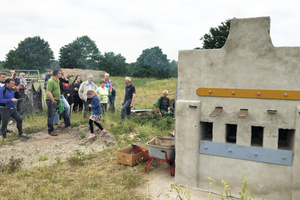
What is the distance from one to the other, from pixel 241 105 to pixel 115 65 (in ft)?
173

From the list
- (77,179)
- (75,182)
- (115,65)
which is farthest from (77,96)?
(115,65)

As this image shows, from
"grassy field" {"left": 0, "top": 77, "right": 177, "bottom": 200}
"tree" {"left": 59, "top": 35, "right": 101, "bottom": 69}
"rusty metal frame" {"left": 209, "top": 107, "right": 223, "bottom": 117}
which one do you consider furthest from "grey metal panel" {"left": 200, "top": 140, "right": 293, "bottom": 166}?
"tree" {"left": 59, "top": 35, "right": 101, "bottom": 69}

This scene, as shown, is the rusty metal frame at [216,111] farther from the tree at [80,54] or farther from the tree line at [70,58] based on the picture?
the tree at [80,54]

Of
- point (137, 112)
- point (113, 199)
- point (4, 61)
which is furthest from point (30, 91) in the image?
point (4, 61)

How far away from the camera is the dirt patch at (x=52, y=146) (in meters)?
6.02

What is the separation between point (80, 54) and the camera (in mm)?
64750

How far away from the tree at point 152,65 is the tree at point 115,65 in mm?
16637

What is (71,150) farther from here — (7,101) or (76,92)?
(76,92)

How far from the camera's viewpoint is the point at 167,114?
915cm

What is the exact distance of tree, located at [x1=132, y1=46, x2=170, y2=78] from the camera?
121 feet

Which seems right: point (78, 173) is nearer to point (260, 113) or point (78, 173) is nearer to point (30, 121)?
point (260, 113)

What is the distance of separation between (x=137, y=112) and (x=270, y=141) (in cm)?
716

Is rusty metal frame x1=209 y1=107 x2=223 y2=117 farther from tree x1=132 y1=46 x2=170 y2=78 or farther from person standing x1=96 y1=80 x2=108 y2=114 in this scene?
tree x1=132 y1=46 x2=170 y2=78

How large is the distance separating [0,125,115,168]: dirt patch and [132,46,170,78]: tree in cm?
2957
